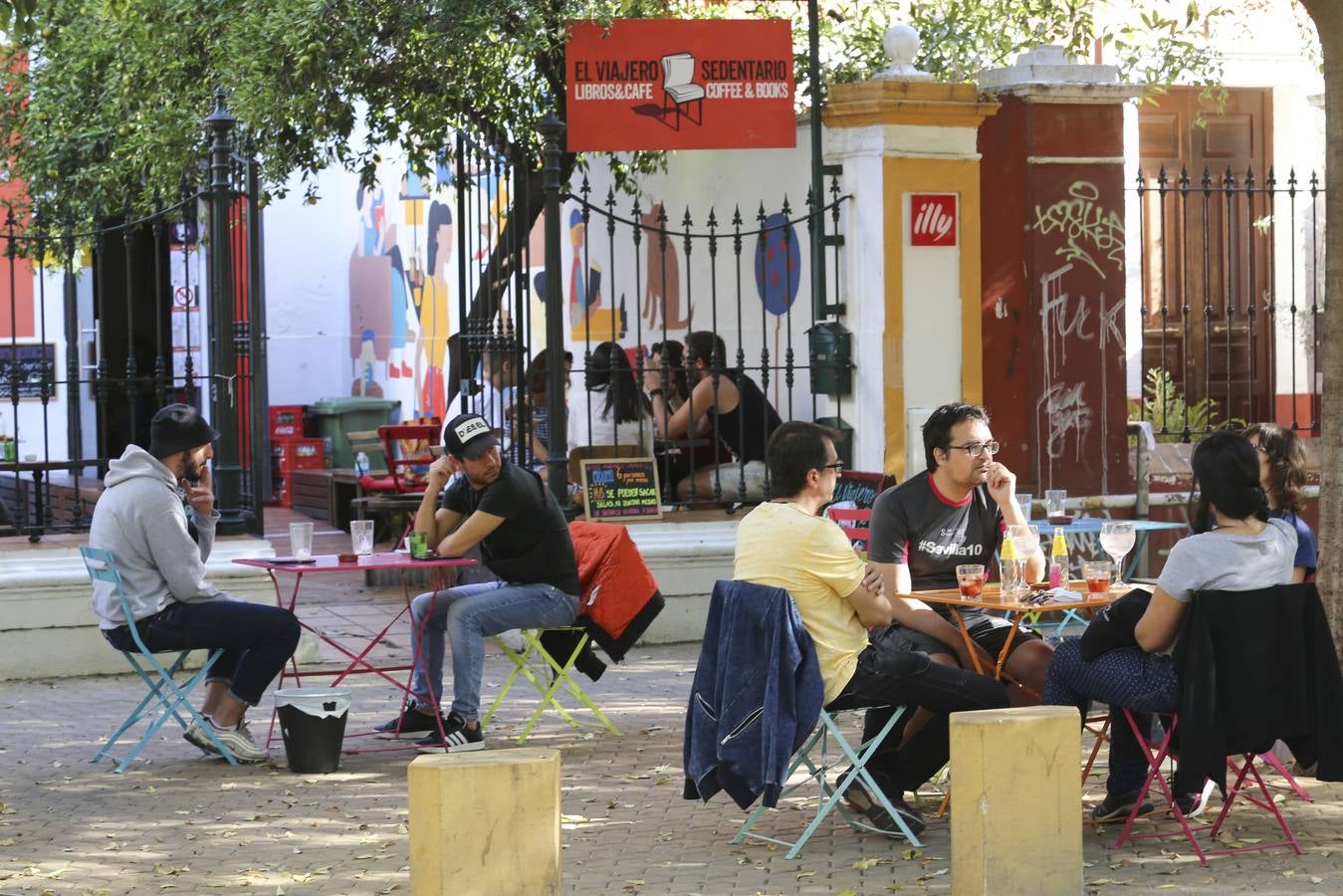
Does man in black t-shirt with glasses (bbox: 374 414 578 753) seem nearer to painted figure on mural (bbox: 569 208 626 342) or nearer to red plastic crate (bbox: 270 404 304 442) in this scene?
painted figure on mural (bbox: 569 208 626 342)

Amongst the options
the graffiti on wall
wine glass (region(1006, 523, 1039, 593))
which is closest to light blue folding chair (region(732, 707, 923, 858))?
wine glass (region(1006, 523, 1039, 593))

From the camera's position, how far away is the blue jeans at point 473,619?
7.73 m

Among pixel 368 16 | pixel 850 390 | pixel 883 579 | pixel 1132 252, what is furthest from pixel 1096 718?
pixel 1132 252

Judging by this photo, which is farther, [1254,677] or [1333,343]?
[1333,343]

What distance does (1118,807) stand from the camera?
632 centimetres

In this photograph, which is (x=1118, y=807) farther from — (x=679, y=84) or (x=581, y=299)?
(x=581, y=299)

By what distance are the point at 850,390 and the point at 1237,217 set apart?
18.3 ft

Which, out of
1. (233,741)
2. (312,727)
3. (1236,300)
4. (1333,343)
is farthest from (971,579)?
(1236,300)

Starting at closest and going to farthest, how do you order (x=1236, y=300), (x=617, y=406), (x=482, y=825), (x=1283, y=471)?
(x=482, y=825) → (x=1283, y=471) → (x=617, y=406) → (x=1236, y=300)

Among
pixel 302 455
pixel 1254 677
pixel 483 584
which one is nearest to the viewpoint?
pixel 1254 677

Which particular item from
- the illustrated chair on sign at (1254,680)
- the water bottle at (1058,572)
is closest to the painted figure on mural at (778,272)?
the water bottle at (1058,572)

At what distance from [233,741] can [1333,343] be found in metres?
4.57

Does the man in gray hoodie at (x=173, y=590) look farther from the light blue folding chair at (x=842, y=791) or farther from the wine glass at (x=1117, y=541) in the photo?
the wine glass at (x=1117, y=541)

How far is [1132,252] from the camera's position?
1435 cm
